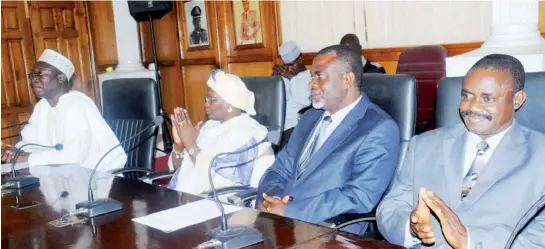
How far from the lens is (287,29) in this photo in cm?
509

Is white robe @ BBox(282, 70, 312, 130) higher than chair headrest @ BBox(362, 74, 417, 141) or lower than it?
lower

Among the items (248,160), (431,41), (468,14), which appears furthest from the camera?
(431,41)

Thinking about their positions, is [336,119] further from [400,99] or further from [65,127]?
[65,127]

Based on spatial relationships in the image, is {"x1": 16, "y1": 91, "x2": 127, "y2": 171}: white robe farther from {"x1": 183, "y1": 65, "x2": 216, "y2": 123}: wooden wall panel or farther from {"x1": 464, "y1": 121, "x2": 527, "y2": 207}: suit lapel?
{"x1": 183, "y1": 65, "x2": 216, "y2": 123}: wooden wall panel

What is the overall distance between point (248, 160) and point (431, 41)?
2.26 metres

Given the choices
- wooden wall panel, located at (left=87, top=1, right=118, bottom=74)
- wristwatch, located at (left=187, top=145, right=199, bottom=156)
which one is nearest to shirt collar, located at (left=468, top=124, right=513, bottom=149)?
wristwatch, located at (left=187, top=145, right=199, bottom=156)

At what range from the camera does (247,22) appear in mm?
5398

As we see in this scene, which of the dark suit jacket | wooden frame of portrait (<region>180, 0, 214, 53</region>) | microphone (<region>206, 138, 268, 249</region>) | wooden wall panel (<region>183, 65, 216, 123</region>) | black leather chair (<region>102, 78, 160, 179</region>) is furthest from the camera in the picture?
wooden wall panel (<region>183, 65, 216, 123</region>)

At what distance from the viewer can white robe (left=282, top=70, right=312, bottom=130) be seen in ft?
13.2

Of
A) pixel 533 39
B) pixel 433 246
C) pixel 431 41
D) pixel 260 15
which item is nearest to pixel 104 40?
pixel 260 15

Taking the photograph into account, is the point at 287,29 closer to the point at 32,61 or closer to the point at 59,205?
the point at 32,61

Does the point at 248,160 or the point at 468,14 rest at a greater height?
the point at 468,14

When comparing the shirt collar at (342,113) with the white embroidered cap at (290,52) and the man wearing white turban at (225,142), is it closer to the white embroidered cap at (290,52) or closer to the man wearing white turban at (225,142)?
the man wearing white turban at (225,142)

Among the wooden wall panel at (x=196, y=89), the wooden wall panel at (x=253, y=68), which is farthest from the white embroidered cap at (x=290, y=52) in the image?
the wooden wall panel at (x=196, y=89)
